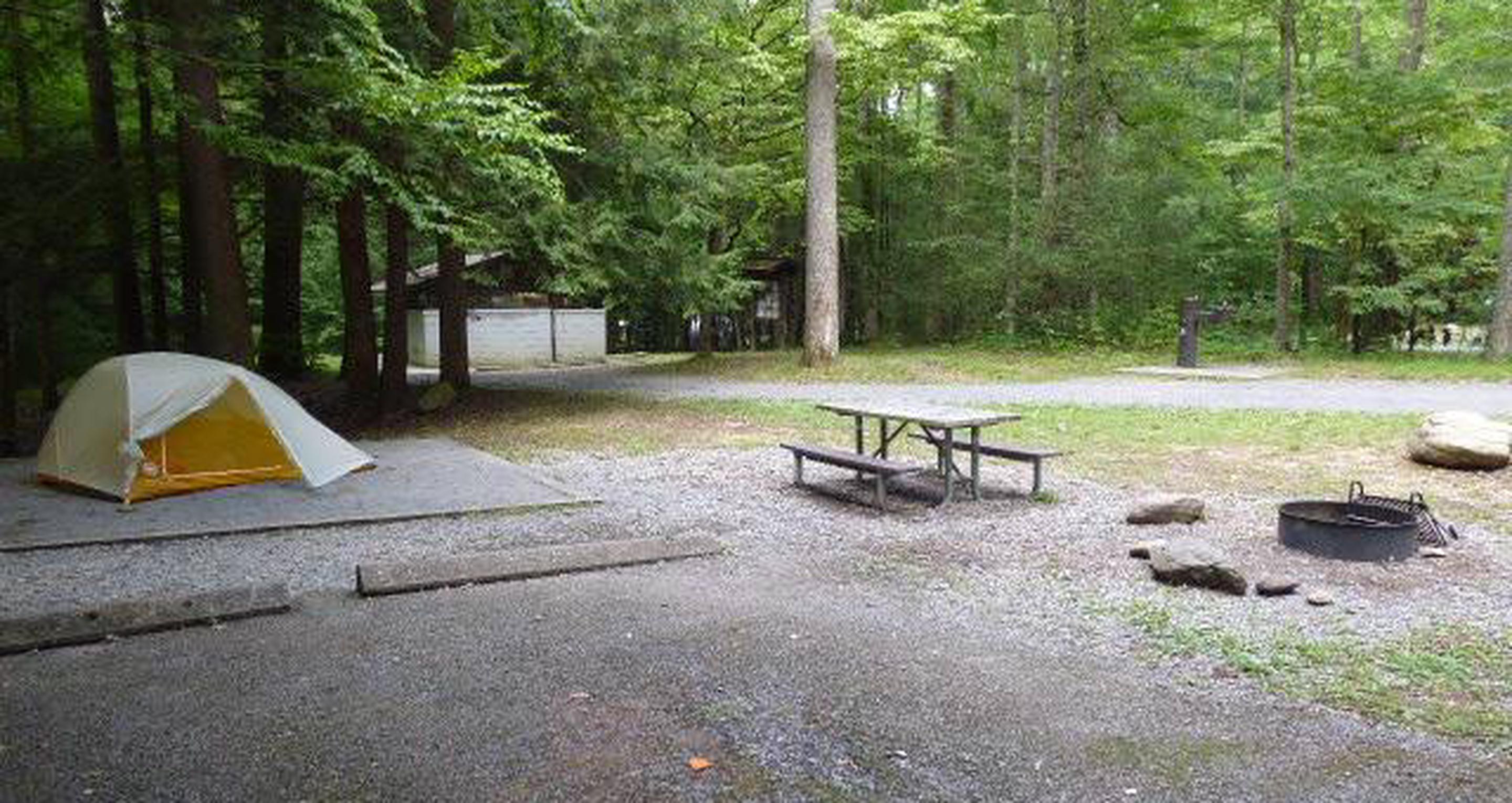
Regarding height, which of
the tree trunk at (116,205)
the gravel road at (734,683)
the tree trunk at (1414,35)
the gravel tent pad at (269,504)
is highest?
the tree trunk at (1414,35)

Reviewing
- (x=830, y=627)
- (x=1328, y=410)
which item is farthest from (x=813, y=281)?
(x=830, y=627)

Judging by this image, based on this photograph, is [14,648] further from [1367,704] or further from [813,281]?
[813,281]

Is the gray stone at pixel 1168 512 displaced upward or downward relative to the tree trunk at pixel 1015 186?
downward

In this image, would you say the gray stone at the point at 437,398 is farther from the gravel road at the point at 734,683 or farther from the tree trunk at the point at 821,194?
the gravel road at the point at 734,683

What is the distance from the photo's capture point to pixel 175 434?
816 centimetres

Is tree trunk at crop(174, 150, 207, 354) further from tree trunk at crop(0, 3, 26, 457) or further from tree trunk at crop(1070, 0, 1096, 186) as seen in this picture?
tree trunk at crop(1070, 0, 1096, 186)

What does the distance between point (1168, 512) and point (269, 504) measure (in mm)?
6601

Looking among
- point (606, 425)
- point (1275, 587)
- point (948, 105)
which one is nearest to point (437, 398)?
point (606, 425)

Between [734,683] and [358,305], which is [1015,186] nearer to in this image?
[358,305]

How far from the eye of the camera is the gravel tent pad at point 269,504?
697 centimetres

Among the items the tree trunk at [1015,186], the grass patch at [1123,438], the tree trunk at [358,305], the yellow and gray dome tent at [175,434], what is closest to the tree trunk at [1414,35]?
the tree trunk at [1015,186]

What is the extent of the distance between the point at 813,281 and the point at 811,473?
9057 mm

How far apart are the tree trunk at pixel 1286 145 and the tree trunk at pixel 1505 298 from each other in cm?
313

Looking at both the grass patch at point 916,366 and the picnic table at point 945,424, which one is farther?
the grass patch at point 916,366
